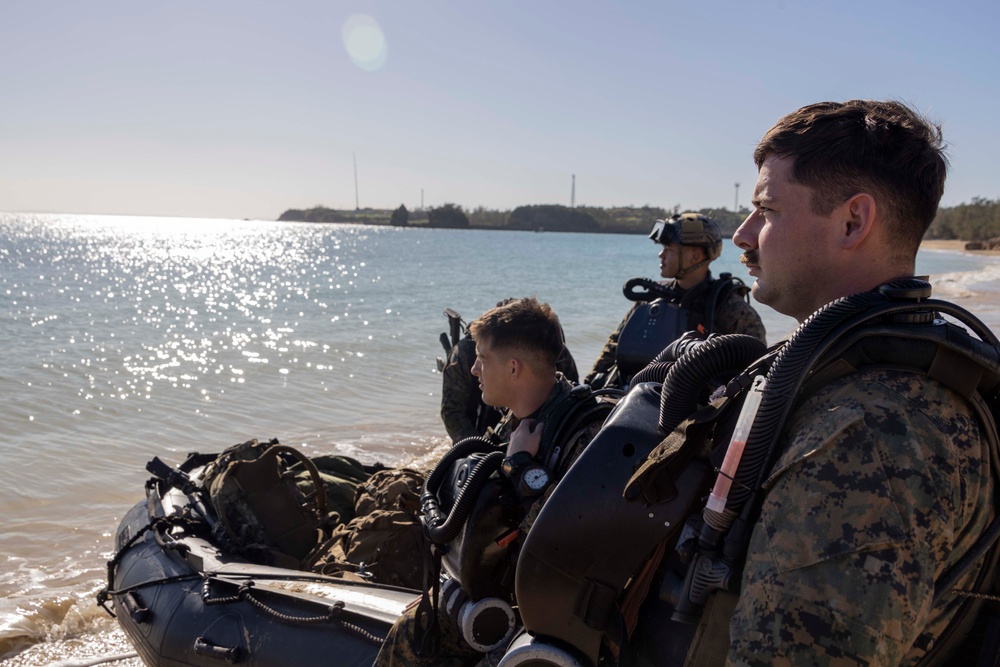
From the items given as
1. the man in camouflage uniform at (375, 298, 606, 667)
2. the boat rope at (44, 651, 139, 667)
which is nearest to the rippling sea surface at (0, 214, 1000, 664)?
the boat rope at (44, 651, 139, 667)

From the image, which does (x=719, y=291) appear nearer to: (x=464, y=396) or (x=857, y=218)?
(x=464, y=396)

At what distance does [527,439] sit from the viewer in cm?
258

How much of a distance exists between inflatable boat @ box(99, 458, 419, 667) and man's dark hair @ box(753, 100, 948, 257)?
259 centimetres

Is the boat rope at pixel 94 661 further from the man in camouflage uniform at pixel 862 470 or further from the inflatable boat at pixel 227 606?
the man in camouflage uniform at pixel 862 470

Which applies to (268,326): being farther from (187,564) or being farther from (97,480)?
(187,564)

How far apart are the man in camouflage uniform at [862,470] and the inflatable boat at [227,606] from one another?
236 centimetres

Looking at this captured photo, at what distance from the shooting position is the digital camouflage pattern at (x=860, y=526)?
48.0 inches

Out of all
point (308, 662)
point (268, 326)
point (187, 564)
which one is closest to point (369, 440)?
point (187, 564)

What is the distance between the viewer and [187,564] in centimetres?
427

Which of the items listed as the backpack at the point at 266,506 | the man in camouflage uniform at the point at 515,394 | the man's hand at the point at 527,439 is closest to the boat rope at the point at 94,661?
the backpack at the point at 266,506

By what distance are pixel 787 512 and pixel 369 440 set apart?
8780 mm

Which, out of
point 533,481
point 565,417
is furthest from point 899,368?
point 565,417

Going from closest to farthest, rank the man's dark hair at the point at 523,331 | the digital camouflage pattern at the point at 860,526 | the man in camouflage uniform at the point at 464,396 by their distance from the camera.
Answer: the digital camouflage pattern at the point at 860,526 < the man's dark hair at the point at 523,331 < the man in camouflage uniform at the point at 464,396

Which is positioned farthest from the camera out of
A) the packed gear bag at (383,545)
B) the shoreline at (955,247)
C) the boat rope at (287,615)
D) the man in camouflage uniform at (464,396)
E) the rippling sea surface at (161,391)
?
the shoreline at (955,247)
